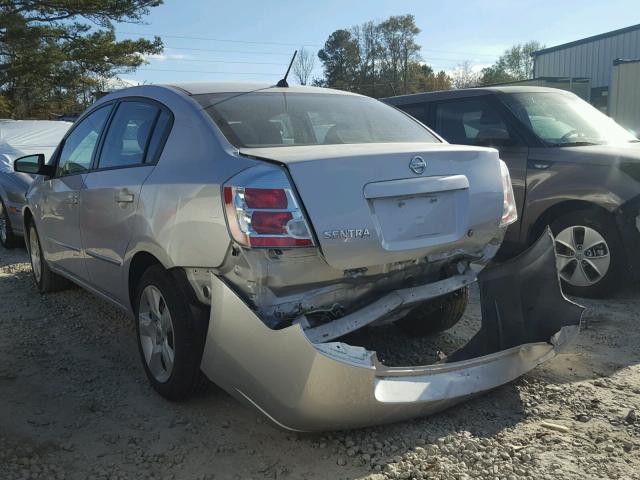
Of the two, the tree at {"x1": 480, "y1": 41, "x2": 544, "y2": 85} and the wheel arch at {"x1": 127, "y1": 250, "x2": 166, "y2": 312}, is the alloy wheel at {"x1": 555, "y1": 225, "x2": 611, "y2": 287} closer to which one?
the wheel arch at {"x1": 127, "y1": 250, "x2": 166, "y2": 312}

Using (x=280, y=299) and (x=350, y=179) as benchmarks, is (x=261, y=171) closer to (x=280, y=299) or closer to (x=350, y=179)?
(x=350, y=179)

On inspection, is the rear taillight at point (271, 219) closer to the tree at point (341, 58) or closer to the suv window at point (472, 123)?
the suv window at point (472, 123)

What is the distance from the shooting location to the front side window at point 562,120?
544 cm

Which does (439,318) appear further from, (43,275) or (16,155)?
(16,155)

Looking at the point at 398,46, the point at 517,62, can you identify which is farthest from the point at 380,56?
the point at 517,62

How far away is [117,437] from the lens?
9.59 feet

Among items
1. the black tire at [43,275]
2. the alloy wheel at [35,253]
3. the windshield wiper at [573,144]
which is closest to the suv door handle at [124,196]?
the black tire at [43,275]

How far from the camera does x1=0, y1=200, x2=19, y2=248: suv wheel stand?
7.54 metres

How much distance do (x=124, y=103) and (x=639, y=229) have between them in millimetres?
3941

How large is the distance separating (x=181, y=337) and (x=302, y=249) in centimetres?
85

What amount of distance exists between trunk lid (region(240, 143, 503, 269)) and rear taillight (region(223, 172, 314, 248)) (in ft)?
0.19

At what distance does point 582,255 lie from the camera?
502cm

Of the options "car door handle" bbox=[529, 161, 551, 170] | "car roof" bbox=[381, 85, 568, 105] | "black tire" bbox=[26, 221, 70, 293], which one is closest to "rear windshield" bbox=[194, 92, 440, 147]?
"car door handle" bbox=[529, 161, 551, 170]

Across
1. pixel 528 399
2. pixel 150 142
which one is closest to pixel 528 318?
pixel 528 399
